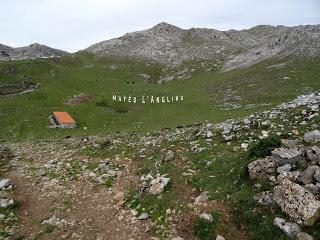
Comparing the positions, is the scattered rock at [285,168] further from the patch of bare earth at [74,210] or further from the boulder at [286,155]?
the patch of bare earth at [74,210]

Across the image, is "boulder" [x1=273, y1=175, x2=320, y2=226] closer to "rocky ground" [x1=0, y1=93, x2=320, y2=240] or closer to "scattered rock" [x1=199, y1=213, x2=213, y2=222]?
"rocky ground" [x1=0, y1=93, x2=320, y2=240]

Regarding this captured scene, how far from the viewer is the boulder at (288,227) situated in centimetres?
1595

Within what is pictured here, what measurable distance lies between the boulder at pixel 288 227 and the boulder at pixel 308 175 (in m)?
2.58

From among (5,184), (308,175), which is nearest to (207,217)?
(308,175)

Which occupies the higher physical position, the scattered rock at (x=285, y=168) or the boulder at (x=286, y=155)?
the boulder at (x=286, y=155)

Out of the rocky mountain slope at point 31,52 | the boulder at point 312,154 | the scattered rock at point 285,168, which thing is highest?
the rocky mountain slope at point 31,52

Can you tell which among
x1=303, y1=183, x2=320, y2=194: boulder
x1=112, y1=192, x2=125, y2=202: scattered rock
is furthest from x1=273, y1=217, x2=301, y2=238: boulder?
x1=112, y1=192, x2=125, y2=202: scattered rock

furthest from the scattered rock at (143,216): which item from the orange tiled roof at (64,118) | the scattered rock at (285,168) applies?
the orange tiled roof at (64,118)

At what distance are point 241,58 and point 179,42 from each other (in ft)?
160

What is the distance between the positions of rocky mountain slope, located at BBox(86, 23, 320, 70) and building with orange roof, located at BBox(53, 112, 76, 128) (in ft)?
170

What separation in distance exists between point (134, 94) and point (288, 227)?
61011 mm

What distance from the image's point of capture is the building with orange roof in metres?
50.2

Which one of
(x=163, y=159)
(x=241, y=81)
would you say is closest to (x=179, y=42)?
(x=241, y=81)

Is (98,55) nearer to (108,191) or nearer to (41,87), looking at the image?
(41,87)
